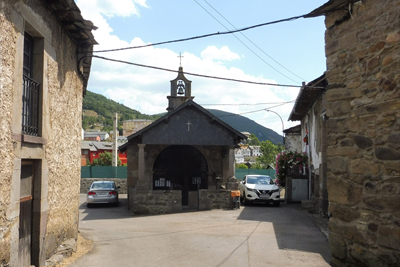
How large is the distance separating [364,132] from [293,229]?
7.03 meters

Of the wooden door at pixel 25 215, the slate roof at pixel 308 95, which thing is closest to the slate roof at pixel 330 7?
the wooden door at pixel 25 215

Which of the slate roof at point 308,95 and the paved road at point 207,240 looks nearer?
the paved road at point 207,240

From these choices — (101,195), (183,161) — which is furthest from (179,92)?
(101,195)

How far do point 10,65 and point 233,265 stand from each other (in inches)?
204

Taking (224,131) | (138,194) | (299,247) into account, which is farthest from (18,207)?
(224,131)

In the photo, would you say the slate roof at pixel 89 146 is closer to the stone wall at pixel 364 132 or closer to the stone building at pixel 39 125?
the stone building at pixel 39 125

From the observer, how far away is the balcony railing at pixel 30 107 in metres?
6.82

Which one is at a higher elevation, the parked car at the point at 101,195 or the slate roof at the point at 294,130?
the slate roof at the point at 294,130

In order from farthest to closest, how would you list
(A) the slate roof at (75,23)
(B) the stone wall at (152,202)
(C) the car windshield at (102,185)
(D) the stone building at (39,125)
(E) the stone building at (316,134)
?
(C) the car windshield at (102,185), (B) the stone wall at (152,202), (E) the stone building at (316,134), (A) the slate roof at (75,23), (D) the stone building at (39,125)

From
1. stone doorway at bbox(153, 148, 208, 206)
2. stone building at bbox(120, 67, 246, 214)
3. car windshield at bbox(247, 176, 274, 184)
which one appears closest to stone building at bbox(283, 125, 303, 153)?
car windshield at bbox(247, 176, 274, 184)

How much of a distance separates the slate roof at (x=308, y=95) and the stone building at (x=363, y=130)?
23.7ft

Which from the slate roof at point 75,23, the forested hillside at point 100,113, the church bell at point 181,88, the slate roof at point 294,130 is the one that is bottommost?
the slate roof at point 294,130

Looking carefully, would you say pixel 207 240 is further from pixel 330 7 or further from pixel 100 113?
pixel 100 113

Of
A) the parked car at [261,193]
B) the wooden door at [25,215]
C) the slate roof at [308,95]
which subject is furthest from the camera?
the parked car at [261,193]
